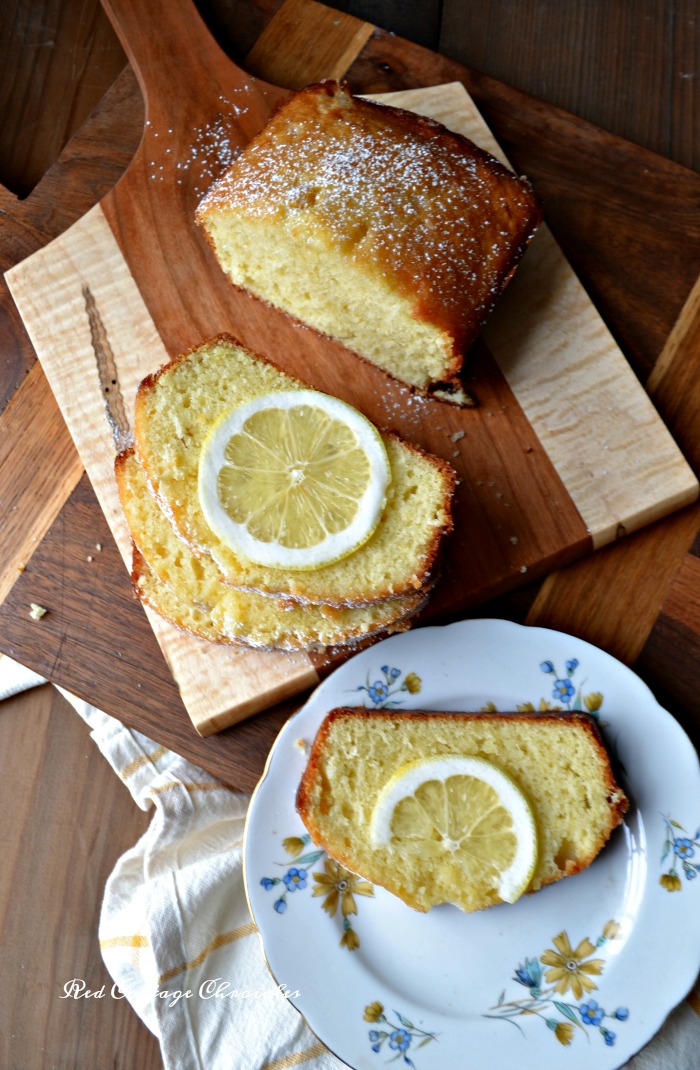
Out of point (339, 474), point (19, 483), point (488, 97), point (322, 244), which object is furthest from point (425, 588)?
point (488, 97)

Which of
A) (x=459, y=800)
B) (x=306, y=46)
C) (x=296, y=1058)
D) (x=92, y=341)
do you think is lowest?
(x=296, y=1058)

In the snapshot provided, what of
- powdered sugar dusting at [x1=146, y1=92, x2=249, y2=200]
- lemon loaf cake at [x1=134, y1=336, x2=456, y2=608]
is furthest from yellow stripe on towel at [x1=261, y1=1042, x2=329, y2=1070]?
powdered sugar dusting at [x1=146, y1=92, x2=249, y2=200]

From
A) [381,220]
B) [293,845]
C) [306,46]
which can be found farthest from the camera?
[306,46]

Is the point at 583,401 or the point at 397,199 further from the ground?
the point at 397,199

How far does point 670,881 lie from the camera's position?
2.52m

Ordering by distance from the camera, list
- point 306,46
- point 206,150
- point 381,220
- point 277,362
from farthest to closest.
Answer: point 306,46 → point 206,150 → point 277,362 → point 381,220

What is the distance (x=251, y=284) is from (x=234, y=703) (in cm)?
132

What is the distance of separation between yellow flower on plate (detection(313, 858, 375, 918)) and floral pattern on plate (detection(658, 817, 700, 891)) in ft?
2.62

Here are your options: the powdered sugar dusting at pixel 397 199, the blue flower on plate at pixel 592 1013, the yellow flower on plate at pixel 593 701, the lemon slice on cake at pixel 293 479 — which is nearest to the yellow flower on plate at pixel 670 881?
the blue flower on plate at pixel 592 1013

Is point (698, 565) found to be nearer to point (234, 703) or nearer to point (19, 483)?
point (234, 703)

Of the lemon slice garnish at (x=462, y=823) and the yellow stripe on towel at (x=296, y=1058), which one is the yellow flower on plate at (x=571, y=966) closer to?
the lemon slice garnish at (x=462, y=823)

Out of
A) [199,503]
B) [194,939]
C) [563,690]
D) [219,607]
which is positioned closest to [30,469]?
[199,503]

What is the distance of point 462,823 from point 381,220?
1696mm

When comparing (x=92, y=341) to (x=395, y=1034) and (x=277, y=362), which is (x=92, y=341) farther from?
(x=395, y=1034)
